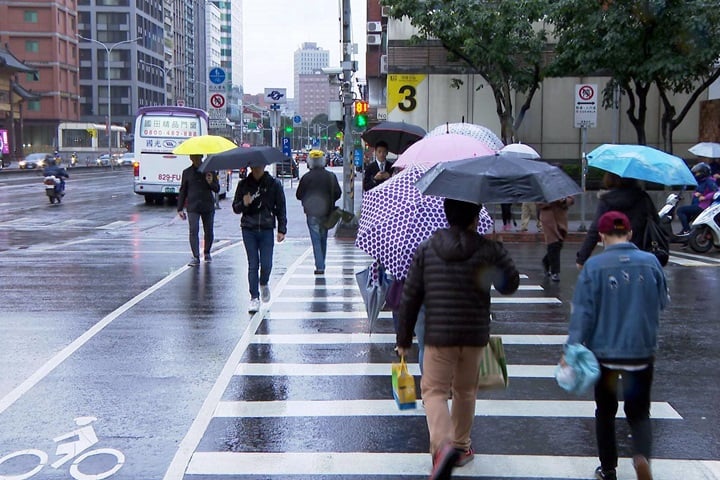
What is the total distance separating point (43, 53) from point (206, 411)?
93.8 meters

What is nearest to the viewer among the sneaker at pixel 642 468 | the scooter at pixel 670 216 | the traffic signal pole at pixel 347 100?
the sneaker at pixel 642 468

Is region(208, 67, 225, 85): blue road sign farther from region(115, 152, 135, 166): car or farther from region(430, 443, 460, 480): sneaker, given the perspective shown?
region(115, 152, 135, 166): car

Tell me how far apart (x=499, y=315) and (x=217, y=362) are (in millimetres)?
3940

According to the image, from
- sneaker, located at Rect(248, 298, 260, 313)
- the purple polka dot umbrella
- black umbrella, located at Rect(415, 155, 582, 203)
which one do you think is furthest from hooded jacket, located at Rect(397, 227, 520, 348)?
sneaker, located at Rect(248, 298, 260, 313)

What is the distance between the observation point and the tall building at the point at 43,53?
90.4 meters

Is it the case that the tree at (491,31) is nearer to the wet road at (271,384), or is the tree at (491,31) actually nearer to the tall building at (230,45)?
the wet road at (271,384)

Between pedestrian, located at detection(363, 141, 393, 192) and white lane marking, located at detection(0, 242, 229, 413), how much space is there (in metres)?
3.48

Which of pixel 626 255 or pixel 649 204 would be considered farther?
pixel 649 204

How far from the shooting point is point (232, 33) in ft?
607

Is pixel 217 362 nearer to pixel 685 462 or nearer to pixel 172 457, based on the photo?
pixel 172 457

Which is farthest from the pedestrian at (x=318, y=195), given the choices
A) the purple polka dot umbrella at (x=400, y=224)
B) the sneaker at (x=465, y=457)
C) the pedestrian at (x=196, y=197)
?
the sneaker at (x=465, y=457)

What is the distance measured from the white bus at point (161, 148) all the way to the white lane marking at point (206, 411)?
2207 centimetres

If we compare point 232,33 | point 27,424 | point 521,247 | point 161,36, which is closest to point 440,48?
point 521,247

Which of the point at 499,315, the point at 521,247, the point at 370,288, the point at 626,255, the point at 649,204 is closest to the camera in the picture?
the point at 626,255
